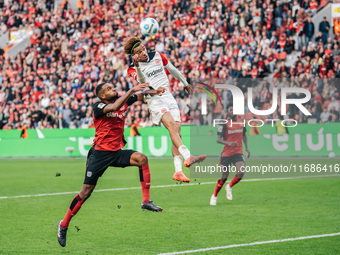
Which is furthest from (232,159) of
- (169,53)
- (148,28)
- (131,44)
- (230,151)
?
(169,53)

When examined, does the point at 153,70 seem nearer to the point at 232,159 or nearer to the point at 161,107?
the point at 161,107

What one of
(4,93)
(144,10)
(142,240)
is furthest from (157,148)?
(142,240)

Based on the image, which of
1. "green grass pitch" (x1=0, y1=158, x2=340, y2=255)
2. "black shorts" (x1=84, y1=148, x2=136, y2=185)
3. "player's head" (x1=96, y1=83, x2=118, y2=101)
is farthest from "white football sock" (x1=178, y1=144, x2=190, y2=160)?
"green grass pitch" (x1=0, y1=158, x2=340, y2=255)

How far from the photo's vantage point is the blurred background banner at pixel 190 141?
21922mm

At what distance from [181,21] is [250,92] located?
7833 millimetres

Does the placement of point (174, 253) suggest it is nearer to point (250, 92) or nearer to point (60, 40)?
point (250, 92)

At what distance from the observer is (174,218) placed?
36.8 feet

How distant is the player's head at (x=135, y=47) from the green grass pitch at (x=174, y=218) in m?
2.89

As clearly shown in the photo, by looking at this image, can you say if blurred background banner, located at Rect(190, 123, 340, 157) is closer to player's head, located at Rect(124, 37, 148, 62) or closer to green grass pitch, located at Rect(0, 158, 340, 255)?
green grass pitch, located at Rect(0, 158, 340, 255)

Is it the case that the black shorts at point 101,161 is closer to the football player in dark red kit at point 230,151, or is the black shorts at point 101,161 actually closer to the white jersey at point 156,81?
the white jersey at point 156,81

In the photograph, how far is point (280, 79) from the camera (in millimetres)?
22594

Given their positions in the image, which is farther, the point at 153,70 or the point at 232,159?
the point at 232,159

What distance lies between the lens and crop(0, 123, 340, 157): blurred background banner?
2192cm

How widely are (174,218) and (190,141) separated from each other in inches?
509
